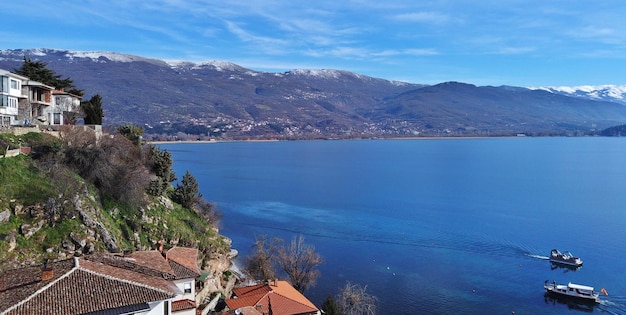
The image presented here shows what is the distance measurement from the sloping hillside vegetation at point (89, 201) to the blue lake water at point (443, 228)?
12.0 metres

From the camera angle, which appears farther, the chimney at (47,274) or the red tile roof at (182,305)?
the red tile roof at (182,305)

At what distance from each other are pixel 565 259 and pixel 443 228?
16.5 m

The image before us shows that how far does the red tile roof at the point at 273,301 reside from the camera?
2830 centimetres

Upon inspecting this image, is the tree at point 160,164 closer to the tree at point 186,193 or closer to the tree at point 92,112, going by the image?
the tree at point 186,193

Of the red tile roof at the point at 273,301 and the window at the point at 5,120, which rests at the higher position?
the window at the point at 5,120

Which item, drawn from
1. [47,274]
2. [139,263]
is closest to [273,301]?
[139,263]

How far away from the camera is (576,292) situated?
40.2 meters

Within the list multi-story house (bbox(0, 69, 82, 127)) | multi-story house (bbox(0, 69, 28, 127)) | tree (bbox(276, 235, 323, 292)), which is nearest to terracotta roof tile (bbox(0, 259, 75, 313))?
multi-story house (bbox(0, 69, 82, 127))

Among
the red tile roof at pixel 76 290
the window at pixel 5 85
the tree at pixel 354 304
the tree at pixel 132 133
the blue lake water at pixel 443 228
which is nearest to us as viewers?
the red tile roof at pixel 76 290

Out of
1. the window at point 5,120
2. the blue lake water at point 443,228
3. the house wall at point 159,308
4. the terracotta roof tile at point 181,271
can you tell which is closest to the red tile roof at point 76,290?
the house wall at point 159,308

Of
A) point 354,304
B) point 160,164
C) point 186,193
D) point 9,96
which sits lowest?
point 354,304

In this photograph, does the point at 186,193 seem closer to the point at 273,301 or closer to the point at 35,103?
the point at 35,103

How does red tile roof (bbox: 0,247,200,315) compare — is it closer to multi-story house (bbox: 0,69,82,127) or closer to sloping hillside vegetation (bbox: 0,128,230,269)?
sloping hillside vegetation (bbox: 0,128,230,269)

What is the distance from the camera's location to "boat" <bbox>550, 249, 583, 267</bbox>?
48.4m
